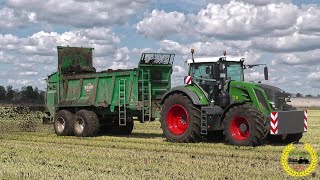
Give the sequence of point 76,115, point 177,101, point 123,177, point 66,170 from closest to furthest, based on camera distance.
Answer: point 123,177
point 66,170
point 177,101
point 76,115

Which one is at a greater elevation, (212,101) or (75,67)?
(75,67)

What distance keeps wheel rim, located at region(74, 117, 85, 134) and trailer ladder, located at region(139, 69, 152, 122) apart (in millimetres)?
2700

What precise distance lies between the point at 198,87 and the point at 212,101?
0.65 m

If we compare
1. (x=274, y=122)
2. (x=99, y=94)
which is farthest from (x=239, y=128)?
(x=99, y=94)

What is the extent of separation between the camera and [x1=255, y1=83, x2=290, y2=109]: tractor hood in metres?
13.8

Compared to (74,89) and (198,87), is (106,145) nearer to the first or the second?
(198,87)

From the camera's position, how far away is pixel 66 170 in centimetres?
918

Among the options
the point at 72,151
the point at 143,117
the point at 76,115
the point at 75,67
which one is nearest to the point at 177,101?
the point at 143,117

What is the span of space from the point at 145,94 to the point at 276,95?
464cm

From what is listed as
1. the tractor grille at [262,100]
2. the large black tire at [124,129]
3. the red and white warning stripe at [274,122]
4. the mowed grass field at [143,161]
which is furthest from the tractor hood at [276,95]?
the large black tire at [124,129]

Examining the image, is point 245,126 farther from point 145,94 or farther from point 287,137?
point 145,94

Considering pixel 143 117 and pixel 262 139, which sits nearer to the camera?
pixel 262 139

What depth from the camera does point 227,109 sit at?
13883mm

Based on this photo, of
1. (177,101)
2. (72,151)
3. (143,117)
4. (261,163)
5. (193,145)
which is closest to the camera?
(261,163)
